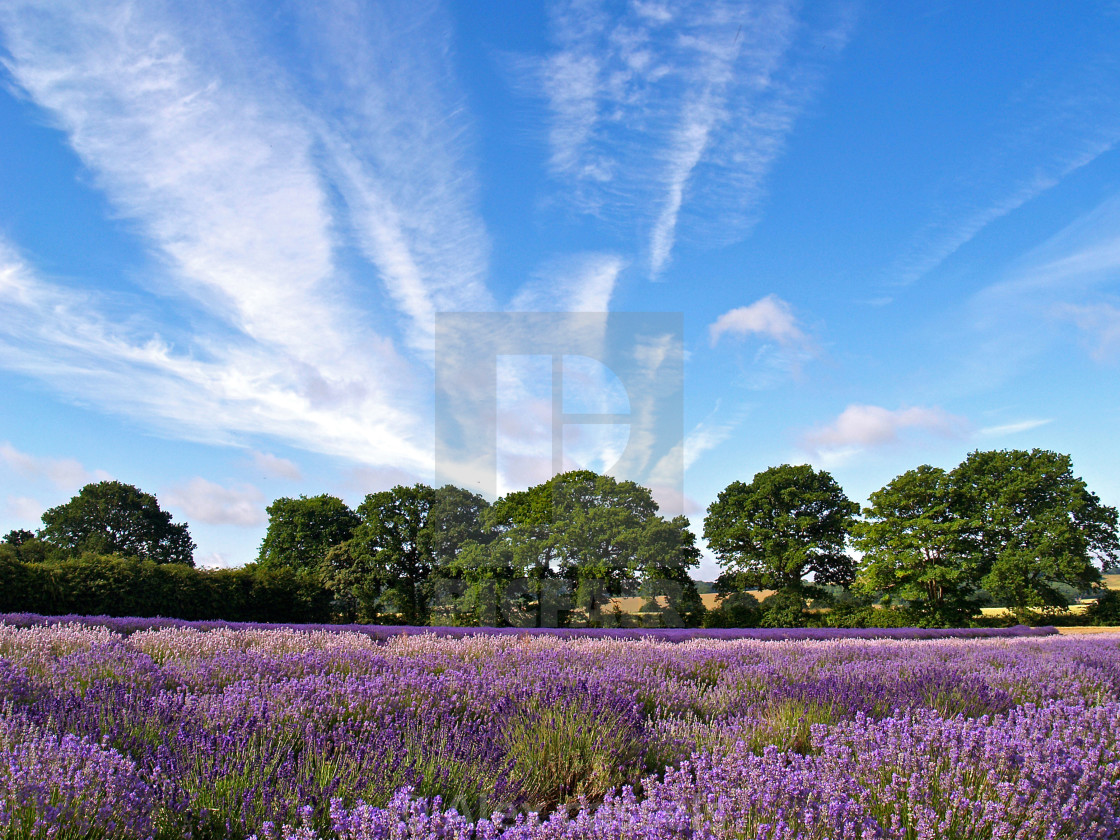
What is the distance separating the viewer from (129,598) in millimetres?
20844

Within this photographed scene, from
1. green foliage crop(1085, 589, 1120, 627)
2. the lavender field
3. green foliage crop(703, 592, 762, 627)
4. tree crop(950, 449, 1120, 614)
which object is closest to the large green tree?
green foliage crop(703, 592, 762, 627)

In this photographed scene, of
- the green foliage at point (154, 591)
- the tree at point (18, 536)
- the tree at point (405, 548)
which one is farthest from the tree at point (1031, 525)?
the tree at point (18, 536)

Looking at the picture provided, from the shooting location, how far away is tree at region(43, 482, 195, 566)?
31.3 metres

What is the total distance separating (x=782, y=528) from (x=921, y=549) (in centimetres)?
577

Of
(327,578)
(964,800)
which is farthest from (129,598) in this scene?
(964,800)

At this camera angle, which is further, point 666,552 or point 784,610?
point 784,610

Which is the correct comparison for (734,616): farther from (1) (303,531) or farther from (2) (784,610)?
(1) (303,531)

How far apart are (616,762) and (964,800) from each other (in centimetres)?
156

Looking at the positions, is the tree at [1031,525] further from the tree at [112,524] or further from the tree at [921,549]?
the tree at [112,524]

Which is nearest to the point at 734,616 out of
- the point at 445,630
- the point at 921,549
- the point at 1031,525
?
the point at 921,549

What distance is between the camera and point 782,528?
28906 millimetres

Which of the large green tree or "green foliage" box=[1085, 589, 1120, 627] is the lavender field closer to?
Answer: the large green tree

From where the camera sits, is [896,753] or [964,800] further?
[896,753]

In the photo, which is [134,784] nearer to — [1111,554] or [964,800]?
[964,800]
